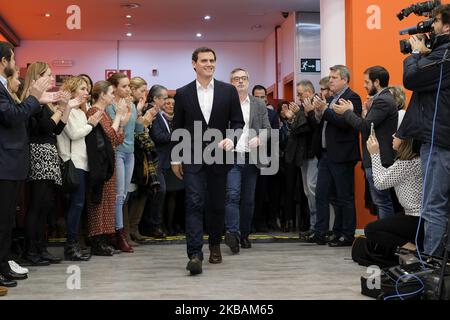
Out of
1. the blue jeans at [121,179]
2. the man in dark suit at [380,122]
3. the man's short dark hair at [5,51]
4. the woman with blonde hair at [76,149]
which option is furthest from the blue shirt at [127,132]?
the man in dark suit at [380,122]

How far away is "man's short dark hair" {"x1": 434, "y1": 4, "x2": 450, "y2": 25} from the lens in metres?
3.95

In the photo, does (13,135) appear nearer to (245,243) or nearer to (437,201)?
(437,201)

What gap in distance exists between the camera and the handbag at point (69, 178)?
5.16 m

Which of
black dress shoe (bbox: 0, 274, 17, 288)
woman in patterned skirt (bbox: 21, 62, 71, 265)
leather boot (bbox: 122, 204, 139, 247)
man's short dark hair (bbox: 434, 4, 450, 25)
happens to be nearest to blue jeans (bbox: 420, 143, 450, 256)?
man's short dark hair (bbox: 434, 4, 450, 25)

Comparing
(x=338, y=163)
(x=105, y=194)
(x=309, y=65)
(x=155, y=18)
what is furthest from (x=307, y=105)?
(x=155, y=18)

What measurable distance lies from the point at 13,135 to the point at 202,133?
1403 mm

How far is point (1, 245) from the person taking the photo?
4074 mm

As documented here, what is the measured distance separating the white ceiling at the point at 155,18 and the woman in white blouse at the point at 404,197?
25.8 ft

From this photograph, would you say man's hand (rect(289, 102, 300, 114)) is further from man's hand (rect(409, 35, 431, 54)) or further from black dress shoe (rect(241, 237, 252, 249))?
man's hand (rect(409, 35, 431, 54))

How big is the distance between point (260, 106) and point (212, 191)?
1.43m

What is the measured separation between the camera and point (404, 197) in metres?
4.55

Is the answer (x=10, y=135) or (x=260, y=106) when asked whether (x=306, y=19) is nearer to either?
(x=260, y=106)

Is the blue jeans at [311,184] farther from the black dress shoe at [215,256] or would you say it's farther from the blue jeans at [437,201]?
the blue jeans at [437,201]
